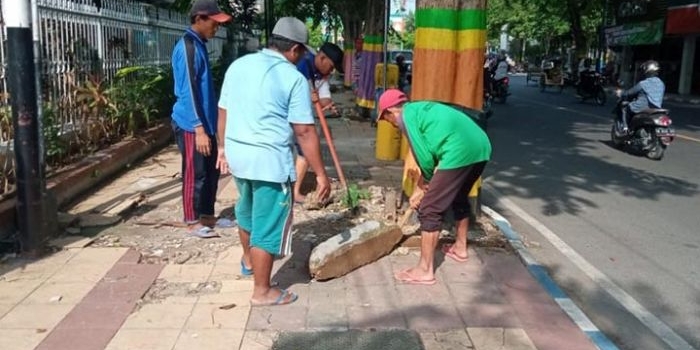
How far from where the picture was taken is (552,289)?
468 cm

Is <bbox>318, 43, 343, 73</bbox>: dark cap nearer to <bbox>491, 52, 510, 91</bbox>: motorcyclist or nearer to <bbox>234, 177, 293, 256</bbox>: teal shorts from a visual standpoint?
<bbox>234, 177, 293, 256</bbox>: teal shorts

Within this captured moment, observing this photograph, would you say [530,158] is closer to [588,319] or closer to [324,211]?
[324,211]

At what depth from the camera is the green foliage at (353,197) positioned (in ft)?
20.4

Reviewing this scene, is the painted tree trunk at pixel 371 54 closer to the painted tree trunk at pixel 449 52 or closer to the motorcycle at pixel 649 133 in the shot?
the motorcycle at pixel 649 133

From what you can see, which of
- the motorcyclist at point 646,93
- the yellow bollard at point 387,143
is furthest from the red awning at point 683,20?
the yellow bollard at point 387,143

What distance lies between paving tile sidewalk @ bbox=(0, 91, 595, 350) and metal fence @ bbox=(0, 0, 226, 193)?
139cm

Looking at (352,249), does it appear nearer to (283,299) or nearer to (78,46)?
(283,299)

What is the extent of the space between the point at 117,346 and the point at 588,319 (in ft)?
8.90

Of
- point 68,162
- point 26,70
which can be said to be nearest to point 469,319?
point 26,70

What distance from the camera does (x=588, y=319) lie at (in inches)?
165

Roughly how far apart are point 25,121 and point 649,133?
353 inches

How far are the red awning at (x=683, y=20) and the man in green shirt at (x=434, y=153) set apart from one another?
23579 mm

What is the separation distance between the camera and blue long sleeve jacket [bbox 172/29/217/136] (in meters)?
5.18

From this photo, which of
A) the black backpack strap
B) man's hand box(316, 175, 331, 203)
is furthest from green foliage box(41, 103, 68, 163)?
A: man's hand box(316, 175, 331, 203)
